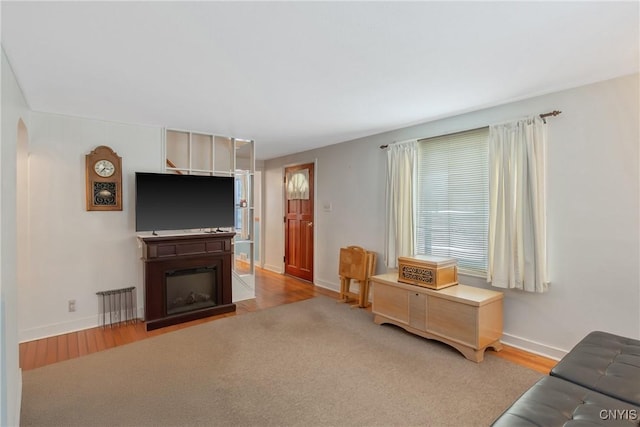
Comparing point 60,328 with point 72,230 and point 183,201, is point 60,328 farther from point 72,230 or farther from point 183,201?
point 183,201

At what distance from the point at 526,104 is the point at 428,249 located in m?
1.79

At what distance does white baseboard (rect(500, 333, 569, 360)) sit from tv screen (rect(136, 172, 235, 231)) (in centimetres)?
337

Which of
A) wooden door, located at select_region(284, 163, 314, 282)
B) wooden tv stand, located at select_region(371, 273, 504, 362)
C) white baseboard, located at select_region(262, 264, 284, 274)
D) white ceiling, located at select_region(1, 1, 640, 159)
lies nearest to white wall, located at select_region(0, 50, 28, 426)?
white ceiling, located at select_region(1, 1, 640, 159)

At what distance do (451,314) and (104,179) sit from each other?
388 cm

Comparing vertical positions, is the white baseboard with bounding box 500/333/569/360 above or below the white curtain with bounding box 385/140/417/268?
below

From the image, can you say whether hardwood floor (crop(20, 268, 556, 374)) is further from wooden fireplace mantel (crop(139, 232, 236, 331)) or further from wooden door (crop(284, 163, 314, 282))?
wooden door (crop(284, 163, 314, 282))

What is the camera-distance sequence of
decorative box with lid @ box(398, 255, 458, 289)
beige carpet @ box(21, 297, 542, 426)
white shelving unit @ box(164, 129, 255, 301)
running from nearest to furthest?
beige carpet @ box(21, 297, 542, 426), decorative box with lid @ box(398, 255, 458, 289), white shelving unit @ box(164, 129, 255, 301)

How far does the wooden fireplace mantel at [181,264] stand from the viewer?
3.62 m

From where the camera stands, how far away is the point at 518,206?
2977 mm

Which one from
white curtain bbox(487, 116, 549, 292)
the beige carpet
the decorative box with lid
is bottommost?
the beige carpet

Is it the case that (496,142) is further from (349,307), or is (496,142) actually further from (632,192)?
(349,307)

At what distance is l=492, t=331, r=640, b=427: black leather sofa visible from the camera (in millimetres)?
1325

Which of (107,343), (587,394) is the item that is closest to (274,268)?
(107,343)

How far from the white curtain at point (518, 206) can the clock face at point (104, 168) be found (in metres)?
4.02
